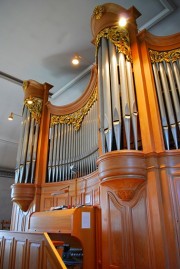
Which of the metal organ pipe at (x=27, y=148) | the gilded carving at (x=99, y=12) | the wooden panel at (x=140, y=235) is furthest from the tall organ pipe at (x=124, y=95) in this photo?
the metal organ pipe at (x=27, y=148)

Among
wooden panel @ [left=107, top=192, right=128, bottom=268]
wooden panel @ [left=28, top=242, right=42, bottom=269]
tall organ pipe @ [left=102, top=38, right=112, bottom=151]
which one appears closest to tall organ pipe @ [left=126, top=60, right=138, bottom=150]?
tall organ pipe @ [left=102, top=38, right=112, bottom=151]

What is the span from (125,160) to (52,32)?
3.76 meters

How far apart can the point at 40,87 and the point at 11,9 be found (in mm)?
1922

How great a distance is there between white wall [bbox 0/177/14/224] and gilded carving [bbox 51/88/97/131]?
6.41 m

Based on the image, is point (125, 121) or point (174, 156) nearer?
point (174, 156)

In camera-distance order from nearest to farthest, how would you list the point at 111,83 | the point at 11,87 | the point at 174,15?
1. the point at 111,83
2. the point at 174,15
3. the point at 11,87

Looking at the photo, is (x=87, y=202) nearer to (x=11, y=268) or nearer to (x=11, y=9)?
(x=11, y=268)

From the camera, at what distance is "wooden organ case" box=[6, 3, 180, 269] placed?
105 inches

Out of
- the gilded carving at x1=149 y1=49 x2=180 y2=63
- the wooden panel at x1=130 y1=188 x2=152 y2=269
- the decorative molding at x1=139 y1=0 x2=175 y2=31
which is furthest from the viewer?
the decorative molding at x1=139 y1=0 x2=175 y2=31

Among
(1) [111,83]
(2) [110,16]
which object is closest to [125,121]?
(1) [111,83]

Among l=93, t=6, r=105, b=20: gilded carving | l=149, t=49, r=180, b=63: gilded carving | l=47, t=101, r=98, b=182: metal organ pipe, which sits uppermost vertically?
l=93, t=6, r=105, b=20: gilded carving

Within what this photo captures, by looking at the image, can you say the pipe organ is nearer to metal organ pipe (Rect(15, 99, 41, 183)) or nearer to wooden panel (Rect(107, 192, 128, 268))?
metal organ pipe (Rect(15, 99, 41, 183))

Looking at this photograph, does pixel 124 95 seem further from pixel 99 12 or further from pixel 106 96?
pixel 99 12

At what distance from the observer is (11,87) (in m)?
6.93
